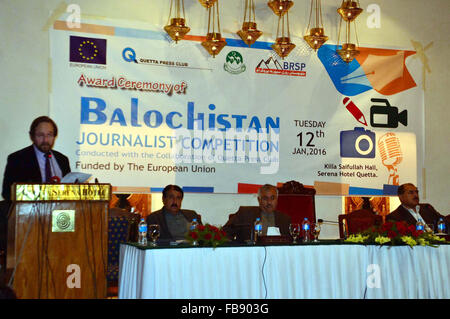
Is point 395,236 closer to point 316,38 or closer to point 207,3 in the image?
point 316,38

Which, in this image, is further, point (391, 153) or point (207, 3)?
point (391, 153)

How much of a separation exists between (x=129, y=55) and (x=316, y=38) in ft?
7.45

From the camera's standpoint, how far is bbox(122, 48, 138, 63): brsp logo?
21.6ft

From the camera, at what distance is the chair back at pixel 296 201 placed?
6387 mm

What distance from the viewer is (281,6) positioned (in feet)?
22.1

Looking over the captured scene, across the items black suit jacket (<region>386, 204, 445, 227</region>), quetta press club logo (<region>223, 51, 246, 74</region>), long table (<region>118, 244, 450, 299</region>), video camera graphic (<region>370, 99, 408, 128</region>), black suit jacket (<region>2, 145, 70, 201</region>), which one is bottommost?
long table (<region>118, 244, 450, 299</region>)

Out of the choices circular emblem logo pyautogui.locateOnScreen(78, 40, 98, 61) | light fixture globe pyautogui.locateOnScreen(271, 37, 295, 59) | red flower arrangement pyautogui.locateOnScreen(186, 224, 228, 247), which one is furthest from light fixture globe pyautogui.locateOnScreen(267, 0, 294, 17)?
red flower arrangement pyautogui.locateOnScreen(186, 224, 228, 247)

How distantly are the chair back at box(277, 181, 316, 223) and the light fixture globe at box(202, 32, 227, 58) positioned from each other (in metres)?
1.75

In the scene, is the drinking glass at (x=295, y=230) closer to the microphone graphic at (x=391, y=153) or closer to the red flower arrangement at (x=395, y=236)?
the red flower arrangement at (x=395, y=236)

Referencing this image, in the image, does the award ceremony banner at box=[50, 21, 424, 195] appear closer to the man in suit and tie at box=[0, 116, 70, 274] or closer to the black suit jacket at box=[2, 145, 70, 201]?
the man in suit and tie at box=[0, 116, 70, 274]

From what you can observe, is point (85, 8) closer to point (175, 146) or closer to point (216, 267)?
point (175, 146)

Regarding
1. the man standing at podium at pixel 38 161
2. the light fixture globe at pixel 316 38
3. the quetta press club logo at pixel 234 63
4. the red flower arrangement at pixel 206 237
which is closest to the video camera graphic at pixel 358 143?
the light fixture globe at pixel 316 38

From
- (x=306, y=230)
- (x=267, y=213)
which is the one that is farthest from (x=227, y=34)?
(x=306, y=230)
